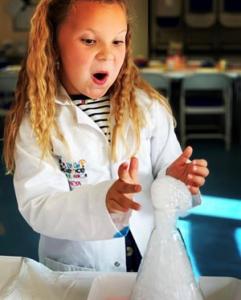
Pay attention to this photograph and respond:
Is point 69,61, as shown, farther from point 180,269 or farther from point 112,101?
point 180,269

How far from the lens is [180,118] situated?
4.34 meters

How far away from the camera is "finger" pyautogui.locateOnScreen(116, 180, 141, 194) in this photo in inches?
25.1

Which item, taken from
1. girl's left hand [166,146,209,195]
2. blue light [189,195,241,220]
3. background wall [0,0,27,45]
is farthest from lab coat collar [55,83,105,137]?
background wall [0,0,27,45]

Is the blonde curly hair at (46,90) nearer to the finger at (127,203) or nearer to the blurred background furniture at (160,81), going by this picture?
the finger at (127,203)

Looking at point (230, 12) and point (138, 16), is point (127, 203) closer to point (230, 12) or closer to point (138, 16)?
point (138, 16)

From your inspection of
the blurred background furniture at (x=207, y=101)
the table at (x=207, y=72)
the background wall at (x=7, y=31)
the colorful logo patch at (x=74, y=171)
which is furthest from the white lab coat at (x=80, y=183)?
the background wall at (x=7, y=31)

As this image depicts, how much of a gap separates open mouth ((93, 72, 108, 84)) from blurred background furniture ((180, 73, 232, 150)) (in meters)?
3.37

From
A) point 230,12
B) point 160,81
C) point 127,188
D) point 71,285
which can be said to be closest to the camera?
point 127,188

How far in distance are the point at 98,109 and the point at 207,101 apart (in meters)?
3.40

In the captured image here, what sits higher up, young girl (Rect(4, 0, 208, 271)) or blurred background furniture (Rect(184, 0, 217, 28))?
blurred background furniture (Rect(184, 0, 217, 28))

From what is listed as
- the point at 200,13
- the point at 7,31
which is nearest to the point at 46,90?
the point at 200,13

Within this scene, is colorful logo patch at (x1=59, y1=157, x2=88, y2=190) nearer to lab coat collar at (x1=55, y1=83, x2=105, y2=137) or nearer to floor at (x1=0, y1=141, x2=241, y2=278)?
lab coat collar at (x1=55, y1=83, x2=105, y2=137)

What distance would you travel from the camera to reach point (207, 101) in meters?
4.25

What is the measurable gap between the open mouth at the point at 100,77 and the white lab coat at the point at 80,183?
0.11 meters
